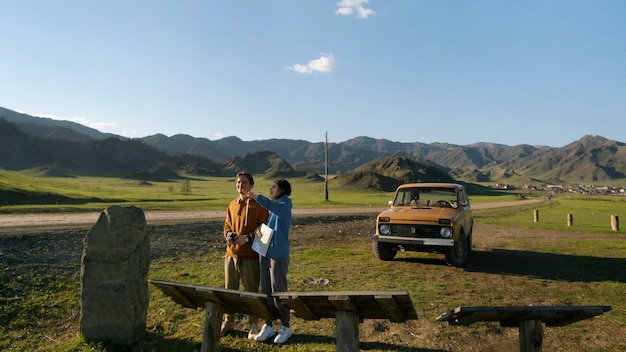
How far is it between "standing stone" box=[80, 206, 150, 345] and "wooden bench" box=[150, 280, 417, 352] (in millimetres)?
1001

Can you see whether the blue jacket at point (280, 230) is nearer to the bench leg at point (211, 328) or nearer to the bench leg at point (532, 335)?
the bench leg at point (211, 328)

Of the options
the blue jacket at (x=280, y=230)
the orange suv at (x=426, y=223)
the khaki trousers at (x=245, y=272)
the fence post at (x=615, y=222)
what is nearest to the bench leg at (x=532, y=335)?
the blue jacket at (x=280, y=230)

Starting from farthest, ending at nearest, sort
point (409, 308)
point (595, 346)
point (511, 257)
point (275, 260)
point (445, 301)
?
point (511, 257)
point (445, 301)
point (595, 346)
point (275, 260)
point (409, 308)

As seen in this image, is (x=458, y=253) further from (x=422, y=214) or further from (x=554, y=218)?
(x=554, y=218)

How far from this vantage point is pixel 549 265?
10539 millimetres

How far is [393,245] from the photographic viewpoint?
10047 mm

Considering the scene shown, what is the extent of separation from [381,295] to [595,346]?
4056 mm

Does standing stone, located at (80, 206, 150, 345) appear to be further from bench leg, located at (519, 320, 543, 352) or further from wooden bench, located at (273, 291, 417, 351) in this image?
bench leg, located at (519, 320, 543, 352)

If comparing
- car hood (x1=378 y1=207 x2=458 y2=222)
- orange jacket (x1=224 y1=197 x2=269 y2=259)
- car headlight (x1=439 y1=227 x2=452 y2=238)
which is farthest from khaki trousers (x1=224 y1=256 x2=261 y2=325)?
car headlight (x1=439 y1=227 x2=452 y2=238)

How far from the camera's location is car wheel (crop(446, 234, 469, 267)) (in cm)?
941

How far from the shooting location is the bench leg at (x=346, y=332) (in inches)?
141

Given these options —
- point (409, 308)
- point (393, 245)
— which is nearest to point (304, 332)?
point (409, 308)

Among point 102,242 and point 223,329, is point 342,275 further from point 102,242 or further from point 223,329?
point 102,242

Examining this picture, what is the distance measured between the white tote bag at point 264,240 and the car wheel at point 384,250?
6022 mm
